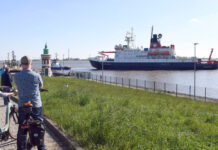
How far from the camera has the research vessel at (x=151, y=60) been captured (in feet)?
231

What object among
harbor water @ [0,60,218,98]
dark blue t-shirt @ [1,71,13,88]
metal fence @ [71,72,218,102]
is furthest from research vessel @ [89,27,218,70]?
dark blue t-shirt @ [1,71,13,88]

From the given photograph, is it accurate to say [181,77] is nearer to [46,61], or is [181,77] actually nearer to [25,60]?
[46,61]

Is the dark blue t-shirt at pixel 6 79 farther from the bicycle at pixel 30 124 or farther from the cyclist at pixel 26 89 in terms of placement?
the bicycle at pixel 30 124

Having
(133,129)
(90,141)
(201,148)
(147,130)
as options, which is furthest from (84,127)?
(201,148)

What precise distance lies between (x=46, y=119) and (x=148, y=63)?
2608 inches

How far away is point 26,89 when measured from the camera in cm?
336

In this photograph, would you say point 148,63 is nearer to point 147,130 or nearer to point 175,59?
point 175,59

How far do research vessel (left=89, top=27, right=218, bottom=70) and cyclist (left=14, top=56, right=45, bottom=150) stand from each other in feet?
217

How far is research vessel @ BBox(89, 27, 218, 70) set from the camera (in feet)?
231

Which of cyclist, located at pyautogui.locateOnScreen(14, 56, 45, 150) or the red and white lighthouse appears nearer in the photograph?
cyclist, located at pyautogui.locateOnScreen(14, 56, 45, 150)

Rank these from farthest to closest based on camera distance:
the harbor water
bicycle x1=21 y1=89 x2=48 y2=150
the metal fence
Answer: the harbor water, the metal fence, bicycle x1=21 y1=89 x2=48 y2=150

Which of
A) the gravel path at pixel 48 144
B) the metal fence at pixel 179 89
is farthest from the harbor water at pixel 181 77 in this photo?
the gravel path at pixel 48 144

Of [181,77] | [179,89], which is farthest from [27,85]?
[181,77]

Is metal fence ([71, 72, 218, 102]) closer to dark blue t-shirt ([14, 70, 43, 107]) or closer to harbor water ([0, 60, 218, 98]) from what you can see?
harbor water ([0, 60, 218, 98])
